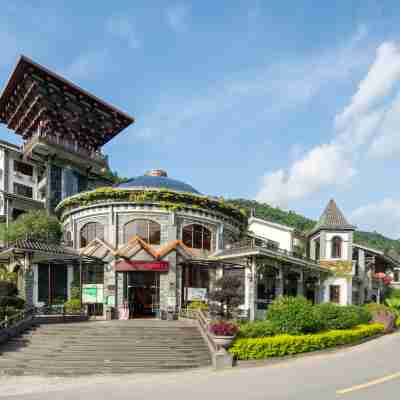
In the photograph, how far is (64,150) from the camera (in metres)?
46.0

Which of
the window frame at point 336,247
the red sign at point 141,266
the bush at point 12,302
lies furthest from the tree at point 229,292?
the window frame at point 336,247

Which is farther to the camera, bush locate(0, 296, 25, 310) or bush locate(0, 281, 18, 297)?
bush locate(0, 281, 18, 297)

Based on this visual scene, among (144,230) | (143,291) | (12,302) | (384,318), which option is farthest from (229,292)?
(384,318)

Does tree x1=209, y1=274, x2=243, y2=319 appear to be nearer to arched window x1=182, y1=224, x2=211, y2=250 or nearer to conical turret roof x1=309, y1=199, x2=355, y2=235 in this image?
arched window x1=182, y1=224, x2=211, y2=250

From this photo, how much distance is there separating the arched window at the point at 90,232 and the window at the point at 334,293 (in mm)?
20698

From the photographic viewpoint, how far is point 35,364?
56.0 ft

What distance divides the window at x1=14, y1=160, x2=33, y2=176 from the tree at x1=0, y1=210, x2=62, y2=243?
14.5 meters

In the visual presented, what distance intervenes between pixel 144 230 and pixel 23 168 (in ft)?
94.1

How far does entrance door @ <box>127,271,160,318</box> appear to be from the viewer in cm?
2839

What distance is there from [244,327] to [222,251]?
11505mm

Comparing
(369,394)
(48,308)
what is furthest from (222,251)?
(369,394)

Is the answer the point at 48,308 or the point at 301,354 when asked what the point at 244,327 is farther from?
the point at 48,308

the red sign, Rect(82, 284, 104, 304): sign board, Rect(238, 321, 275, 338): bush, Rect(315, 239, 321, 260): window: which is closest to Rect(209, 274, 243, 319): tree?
Rect(238, 321, 275, 338): bush

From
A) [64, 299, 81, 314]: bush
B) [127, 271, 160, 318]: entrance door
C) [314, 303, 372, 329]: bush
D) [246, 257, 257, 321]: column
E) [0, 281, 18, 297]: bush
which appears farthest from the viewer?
[127, 271, 160, 318]: entrance door
